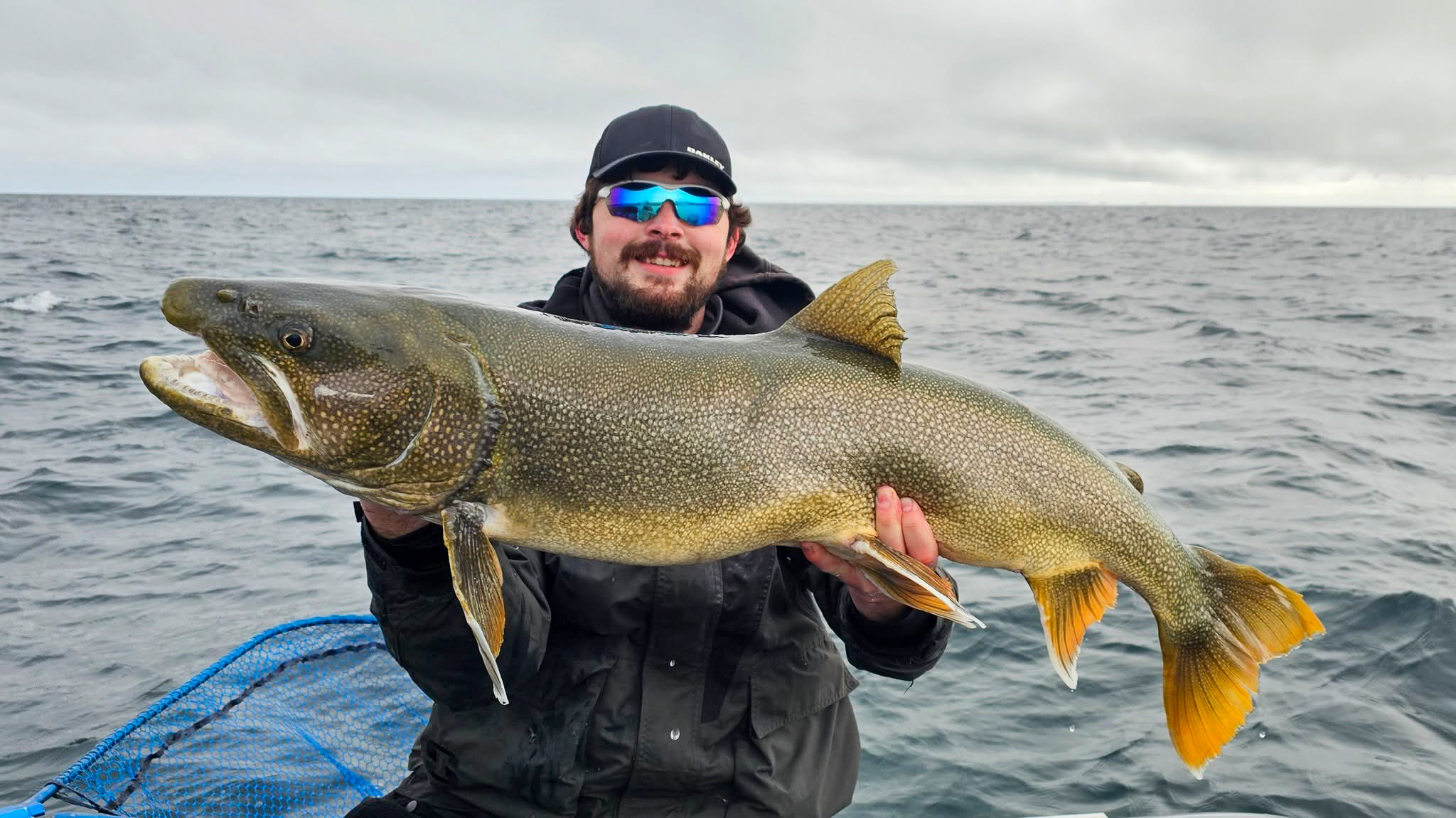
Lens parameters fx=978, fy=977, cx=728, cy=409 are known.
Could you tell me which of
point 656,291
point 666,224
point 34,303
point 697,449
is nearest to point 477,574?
point 697,449

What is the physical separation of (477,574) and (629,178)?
2384mm

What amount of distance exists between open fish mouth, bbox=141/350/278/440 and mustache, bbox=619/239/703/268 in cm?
192

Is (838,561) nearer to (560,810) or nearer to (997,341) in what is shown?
(560,810)

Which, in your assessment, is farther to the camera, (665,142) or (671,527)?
(665,142)

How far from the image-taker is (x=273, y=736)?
4582 mm

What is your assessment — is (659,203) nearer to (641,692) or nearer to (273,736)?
(641,692)

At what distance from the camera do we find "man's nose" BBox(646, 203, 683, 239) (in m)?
4.31

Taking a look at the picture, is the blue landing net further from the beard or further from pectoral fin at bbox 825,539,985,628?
pectoral fin at bbox 825,539,985,628

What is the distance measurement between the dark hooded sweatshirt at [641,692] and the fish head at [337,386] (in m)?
0.56

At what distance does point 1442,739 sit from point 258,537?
9.01 m

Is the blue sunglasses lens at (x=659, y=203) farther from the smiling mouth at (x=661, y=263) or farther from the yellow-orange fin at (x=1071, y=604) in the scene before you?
the yellow-orange fin at (x=1071, y=604)

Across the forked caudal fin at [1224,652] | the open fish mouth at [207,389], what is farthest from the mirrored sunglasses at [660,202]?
the forked caudal fin at [1224,652]

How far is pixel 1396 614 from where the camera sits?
7.31 m

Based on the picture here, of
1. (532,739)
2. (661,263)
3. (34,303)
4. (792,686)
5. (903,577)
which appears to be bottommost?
(34,303)
